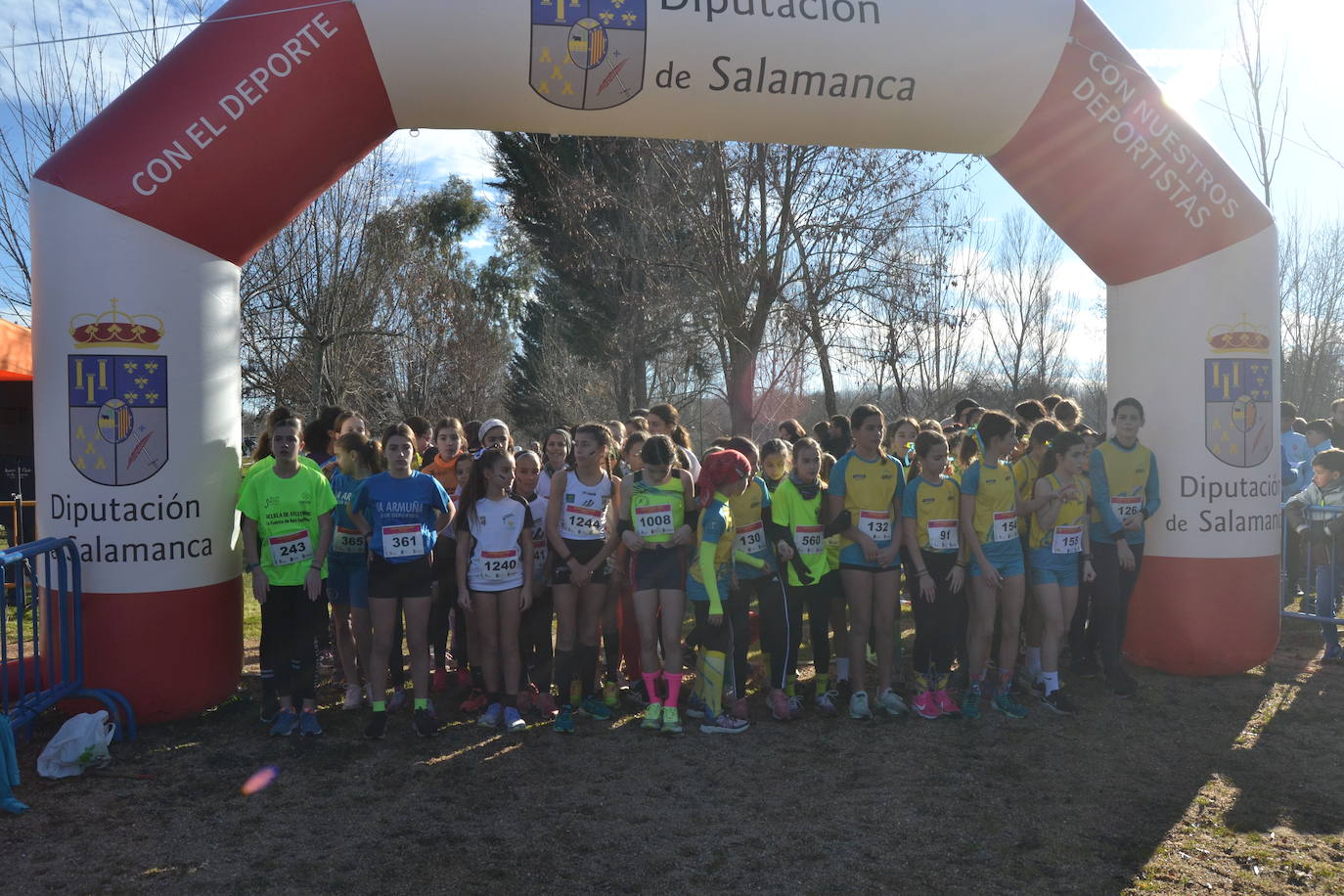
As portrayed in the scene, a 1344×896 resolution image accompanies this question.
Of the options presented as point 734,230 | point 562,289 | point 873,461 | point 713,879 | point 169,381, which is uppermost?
point 562,289

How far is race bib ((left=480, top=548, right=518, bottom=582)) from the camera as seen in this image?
5.50 metres

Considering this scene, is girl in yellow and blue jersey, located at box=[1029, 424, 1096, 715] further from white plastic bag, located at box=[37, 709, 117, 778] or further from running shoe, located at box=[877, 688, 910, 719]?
white plastic bag, located at box=[37, 709, 117, 778]

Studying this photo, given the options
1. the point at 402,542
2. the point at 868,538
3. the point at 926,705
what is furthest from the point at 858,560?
the point at 402,542

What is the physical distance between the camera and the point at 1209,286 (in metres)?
6.52

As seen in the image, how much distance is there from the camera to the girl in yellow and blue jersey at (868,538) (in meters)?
5.75

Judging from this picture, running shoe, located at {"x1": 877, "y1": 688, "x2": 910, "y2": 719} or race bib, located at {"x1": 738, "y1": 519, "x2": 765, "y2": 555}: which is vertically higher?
race bib, located at {"x1": 738, "y1": 519, "x2": 765, "y2": 555}

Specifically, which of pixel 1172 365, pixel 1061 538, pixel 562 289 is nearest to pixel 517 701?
pixel 1061 538

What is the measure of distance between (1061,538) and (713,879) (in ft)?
11.0

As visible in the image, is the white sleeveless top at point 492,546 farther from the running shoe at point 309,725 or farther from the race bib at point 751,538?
the race bib at point 751,538

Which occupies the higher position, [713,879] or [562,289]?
[562,289]

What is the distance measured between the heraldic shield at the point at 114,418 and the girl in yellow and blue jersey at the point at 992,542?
4.75 m

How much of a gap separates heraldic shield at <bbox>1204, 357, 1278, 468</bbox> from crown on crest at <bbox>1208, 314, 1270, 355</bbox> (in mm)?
73

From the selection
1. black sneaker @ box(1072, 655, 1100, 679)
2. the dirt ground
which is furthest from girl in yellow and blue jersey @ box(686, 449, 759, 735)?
black sneaker @ box(1072, 655, 1100, 679)

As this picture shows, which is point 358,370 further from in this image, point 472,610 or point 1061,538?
point 1061,538
